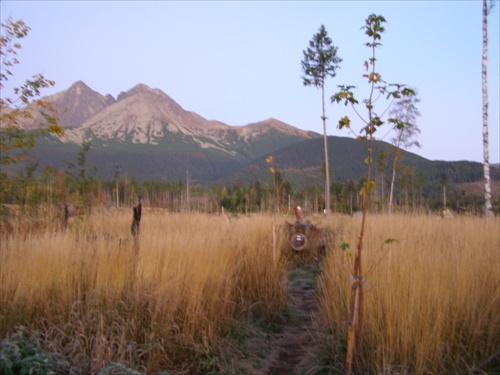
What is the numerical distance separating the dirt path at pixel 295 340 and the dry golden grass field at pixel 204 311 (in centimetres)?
10

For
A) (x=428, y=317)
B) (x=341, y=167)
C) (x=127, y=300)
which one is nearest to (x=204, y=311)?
(x=127, y=300)

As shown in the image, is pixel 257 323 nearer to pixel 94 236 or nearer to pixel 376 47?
pixel 94 236

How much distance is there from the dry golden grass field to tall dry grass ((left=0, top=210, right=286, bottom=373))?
12mm

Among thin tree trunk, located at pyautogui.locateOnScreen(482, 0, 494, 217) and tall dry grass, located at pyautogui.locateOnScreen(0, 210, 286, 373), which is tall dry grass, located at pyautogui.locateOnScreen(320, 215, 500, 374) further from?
thin tree trunk, located at pyautogui.locateOnScreen(482, 0, 494, 217)

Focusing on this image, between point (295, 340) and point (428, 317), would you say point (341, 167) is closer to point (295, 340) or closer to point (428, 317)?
point (295, 340)

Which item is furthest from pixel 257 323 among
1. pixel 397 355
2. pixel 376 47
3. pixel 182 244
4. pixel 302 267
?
pixel 302 267

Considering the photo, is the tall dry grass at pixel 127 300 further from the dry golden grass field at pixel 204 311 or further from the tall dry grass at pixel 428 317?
the tall dry grass at pixel 428 317

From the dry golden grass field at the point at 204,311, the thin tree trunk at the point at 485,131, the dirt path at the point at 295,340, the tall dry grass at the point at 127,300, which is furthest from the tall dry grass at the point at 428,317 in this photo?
the thin tree trunk at the point at 485,131

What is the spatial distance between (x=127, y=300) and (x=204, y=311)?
79 cm

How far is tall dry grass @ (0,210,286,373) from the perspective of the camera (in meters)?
3.81

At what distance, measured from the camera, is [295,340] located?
501 centimetres

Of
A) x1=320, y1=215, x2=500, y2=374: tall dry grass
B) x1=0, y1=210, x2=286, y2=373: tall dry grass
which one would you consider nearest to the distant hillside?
x1=0, y1=210, x2=286, y2=373: tall dry grass

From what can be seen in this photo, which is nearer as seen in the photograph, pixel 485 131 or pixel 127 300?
pixel 127 300

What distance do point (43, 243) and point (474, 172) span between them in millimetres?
95637
